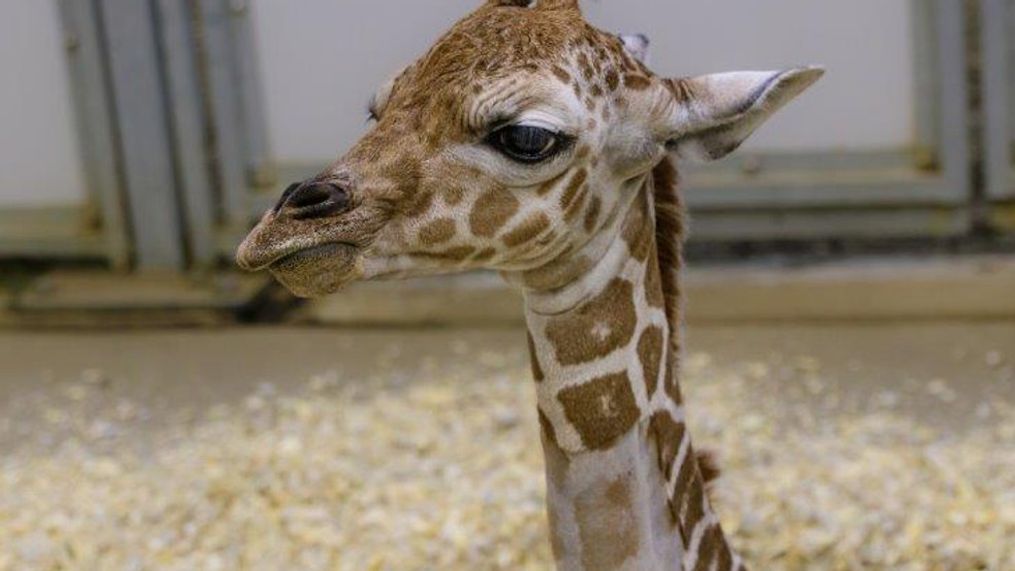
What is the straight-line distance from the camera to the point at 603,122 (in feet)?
6.61

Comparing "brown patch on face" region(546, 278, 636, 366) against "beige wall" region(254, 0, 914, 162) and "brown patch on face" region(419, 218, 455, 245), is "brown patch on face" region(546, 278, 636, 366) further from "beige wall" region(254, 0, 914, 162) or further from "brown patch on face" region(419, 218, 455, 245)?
"beige wall" region(254, 0, 914, 162)

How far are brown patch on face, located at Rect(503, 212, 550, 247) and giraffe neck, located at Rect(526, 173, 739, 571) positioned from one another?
10 centimetres

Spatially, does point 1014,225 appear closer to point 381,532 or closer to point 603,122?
point 381,532

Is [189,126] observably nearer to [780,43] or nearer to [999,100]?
[780,43]

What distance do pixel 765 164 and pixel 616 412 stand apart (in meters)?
2.83

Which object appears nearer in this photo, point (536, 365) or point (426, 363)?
point (536, 365)

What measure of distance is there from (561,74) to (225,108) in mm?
3254

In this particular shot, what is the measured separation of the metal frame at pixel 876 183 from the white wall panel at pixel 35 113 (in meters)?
2.12

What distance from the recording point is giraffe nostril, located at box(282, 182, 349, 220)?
188 cm

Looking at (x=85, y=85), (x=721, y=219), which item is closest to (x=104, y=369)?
(x=85, y=85)

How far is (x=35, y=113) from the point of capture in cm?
528

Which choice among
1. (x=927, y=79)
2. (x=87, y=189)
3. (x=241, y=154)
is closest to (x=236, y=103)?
(x=241, y=154)

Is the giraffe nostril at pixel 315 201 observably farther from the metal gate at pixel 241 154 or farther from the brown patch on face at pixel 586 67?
the metal gate at pixel 241 154

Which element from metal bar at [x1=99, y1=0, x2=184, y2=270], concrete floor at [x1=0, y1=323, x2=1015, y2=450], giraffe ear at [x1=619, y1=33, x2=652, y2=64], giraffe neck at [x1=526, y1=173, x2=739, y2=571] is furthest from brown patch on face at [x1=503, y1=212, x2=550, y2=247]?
metal bar at [x1=99, y1=0, x2=184, y2=270]
